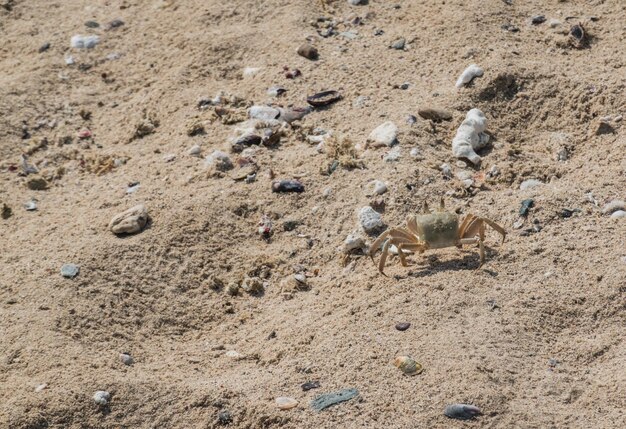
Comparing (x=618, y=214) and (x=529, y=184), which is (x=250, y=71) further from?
(x=618, y=214)

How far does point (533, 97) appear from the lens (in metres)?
4.80

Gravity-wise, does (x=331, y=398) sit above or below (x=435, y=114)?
below

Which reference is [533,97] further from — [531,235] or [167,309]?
[167,309]

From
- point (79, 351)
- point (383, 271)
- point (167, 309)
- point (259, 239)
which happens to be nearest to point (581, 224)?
point (383, 271)

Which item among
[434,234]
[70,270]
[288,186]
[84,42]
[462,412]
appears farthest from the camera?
[84,42]

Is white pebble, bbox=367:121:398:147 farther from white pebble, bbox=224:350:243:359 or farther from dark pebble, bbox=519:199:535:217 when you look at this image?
white pebble, bbox=224:350:243:359

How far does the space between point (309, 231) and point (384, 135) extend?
632 mm

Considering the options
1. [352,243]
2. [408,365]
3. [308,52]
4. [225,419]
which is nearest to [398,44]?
[308,52]

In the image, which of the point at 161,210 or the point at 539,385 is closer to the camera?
the point at 539,385

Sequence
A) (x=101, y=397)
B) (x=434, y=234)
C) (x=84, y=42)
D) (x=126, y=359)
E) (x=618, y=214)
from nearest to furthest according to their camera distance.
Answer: (x=101, y=397), (x=126, y=359), (x=434, y=234), (x=618, y=214), (x=84, y=42)

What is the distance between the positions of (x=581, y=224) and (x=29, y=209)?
2.60m

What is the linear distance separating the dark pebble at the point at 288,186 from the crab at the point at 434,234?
2.00ft

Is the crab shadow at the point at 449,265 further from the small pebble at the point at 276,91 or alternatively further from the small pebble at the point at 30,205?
the small pebble at the point at 30,205

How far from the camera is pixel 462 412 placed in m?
3.28
